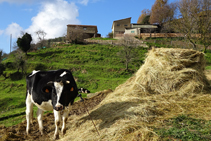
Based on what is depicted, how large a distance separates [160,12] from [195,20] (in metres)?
38.5

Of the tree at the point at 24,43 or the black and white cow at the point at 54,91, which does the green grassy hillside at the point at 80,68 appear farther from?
the black and white cow at the point at 54,91

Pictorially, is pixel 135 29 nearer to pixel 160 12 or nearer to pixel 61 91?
pixel 160 12

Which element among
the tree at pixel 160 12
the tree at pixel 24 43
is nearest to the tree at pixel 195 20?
the tree at pixel 24 43

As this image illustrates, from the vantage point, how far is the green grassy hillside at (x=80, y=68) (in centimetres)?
2008

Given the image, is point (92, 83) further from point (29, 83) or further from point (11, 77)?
point (29, 83)

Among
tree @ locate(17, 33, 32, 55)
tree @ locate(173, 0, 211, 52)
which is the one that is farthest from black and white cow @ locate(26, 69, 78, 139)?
tree @ locate(17, 33, 32, 55)

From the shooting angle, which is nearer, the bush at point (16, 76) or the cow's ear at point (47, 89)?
the cow's ear at point (47, 89)

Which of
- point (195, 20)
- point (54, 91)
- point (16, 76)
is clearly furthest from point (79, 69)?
point (54, 91)

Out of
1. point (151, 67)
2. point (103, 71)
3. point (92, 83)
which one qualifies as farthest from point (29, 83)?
point (103, 71)

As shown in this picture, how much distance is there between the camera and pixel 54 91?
17.7 ft

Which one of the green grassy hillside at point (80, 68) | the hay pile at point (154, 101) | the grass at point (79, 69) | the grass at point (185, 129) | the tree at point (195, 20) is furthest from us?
the tree at point (195, 20)

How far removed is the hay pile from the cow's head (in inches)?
48.3

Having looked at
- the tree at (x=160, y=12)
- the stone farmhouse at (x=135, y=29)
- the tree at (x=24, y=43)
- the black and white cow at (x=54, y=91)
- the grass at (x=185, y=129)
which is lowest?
the grass at (x=185, y=129)

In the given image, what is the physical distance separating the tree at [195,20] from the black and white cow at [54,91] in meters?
19.3
